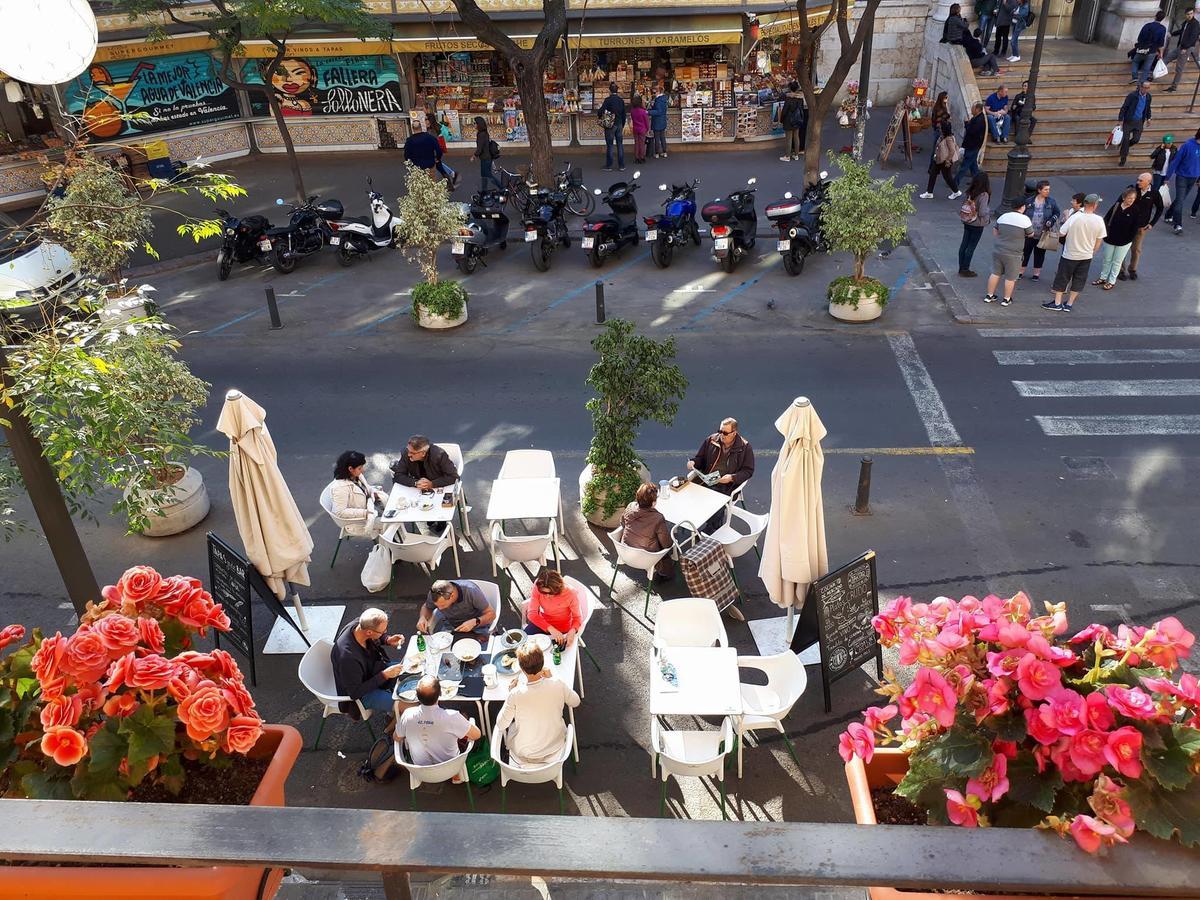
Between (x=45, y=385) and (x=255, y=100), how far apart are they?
25.3m

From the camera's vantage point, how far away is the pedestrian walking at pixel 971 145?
1977cm

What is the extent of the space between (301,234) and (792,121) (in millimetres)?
12899

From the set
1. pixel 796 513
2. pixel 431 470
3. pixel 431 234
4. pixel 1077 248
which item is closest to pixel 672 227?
pixel 431 234

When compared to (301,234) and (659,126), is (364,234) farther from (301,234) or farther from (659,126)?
(659,126)

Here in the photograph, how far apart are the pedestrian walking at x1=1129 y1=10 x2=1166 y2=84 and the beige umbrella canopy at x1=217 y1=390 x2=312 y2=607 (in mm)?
22244

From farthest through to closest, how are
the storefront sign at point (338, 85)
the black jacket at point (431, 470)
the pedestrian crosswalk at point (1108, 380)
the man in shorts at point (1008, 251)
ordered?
the storefront sign at point (338, 85) → the man in shorts at point (1008, 251) → the pedestrian crosswalk at point (1108, 380) → the black jacket at point (431, 470)

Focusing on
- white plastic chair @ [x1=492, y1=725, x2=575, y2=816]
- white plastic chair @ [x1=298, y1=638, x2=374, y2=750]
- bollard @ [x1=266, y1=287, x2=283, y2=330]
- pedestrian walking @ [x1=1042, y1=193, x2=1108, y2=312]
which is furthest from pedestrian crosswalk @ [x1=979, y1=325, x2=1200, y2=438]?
bollard @ [x1=266, y1=287, x2=283, y2=330]

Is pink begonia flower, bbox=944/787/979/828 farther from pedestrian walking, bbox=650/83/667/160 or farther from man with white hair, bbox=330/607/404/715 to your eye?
pedestrian walking, bbox=650/83/667/160

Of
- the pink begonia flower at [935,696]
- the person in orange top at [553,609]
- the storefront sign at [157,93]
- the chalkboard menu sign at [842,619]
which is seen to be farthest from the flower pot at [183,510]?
the storefront sign at [157,93]

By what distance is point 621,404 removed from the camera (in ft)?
31.4

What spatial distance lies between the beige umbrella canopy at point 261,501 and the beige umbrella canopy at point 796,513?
4280mm

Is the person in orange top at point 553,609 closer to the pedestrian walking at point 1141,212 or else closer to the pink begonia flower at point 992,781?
the pink begonia flower at point 992,781

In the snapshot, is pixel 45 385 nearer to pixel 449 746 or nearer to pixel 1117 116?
pixel 449 746

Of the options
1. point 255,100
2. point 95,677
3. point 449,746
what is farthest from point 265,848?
point 255,100
